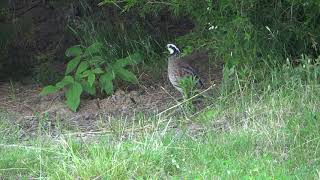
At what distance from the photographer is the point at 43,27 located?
11.4 meters

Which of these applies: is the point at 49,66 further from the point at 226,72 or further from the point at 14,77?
the point at 226,72

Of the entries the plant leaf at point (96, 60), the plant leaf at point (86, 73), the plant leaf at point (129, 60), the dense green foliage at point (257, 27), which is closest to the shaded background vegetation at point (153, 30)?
the dense green foliage at point (257, 27)

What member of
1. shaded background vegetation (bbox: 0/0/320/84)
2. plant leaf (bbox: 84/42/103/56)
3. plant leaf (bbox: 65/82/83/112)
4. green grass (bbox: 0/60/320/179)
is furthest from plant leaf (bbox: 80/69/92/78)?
green grass (bbox: 0/60/320/179)

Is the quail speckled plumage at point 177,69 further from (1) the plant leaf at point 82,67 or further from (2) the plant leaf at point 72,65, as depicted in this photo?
(2) the plant leaf at point 72,65

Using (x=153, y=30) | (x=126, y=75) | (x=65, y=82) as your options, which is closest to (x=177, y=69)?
(x=126, y=75)

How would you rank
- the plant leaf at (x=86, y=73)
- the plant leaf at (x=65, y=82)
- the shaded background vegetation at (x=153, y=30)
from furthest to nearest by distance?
1. the plant leaf at (x=86, y=73)
2. the plant leaf at (x=65, y=82)
3. the shaded background vegetation at (x=153, y=30)

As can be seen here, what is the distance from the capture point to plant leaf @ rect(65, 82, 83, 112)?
821 centimetres

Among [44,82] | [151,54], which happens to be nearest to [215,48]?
[151,54]

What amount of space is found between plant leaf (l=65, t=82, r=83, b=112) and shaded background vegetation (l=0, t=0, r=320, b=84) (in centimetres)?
100

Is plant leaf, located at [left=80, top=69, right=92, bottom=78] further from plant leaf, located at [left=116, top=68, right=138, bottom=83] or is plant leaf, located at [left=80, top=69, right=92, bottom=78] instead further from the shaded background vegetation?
the shaded background vegetation

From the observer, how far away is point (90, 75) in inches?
330

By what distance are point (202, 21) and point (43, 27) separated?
3842mm

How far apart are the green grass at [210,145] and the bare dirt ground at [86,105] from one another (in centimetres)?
48

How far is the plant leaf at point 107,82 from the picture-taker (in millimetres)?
8516
